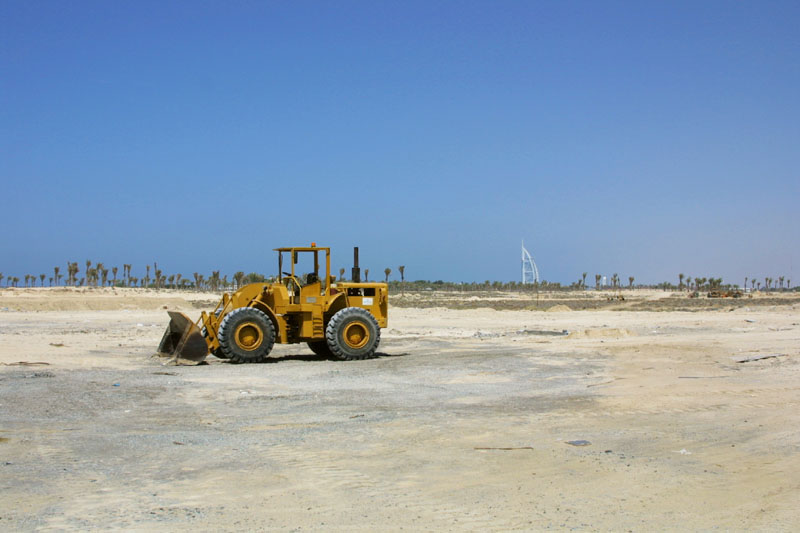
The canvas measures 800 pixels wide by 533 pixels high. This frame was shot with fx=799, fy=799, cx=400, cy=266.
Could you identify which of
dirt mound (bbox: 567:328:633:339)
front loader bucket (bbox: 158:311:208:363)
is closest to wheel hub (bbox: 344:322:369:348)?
front loader bucket (bbox: 158:311:208:363)

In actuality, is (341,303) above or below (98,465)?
above

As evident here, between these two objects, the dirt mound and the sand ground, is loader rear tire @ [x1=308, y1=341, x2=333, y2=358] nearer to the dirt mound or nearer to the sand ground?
the sand ground

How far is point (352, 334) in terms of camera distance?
18484 mm

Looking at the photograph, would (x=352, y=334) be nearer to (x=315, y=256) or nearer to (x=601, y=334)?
(x=315, y=256)

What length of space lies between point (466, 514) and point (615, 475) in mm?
1786

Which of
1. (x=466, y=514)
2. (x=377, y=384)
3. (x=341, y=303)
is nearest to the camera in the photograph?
(x=466, y=514)

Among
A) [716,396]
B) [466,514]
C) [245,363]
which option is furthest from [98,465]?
[245,363]

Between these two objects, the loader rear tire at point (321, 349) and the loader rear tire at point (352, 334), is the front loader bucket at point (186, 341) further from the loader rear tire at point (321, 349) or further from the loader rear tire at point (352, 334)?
the loader rear tire at point (321, 349)

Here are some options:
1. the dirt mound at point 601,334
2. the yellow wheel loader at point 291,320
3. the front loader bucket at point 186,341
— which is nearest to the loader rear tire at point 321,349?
the yellow wheel loader at point 291,320

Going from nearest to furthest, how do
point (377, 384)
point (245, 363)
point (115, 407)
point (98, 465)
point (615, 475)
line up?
point (615, 475) → point (98, 465) → point (115, 407) → point (377, 384) → point (245, 363)

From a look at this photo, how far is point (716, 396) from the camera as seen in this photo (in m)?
11.4

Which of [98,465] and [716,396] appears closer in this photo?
[98,465]

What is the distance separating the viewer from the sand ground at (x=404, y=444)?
6012 millimetres

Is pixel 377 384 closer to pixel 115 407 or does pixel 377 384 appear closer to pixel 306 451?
pixel 115 407
